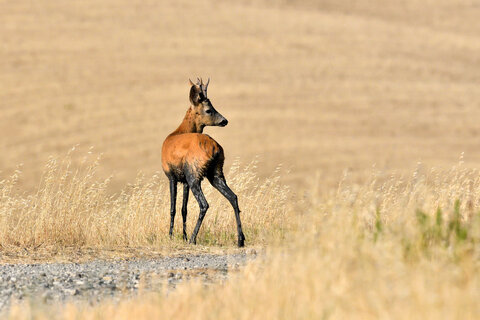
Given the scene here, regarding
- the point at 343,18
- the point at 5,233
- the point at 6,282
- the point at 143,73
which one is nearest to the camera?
the point at 6,282

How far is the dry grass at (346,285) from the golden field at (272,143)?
0.02m

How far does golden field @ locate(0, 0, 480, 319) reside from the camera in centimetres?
674

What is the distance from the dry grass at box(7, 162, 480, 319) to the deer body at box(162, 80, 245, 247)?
4.36m

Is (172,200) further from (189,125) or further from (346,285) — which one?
(346,285)

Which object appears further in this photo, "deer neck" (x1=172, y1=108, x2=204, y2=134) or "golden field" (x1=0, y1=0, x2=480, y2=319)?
"deer neck" (x1=172, y1=108, x2=204, y2=134)

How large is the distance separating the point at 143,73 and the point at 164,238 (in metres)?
27.7

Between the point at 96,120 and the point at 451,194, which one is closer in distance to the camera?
the point at 451,194

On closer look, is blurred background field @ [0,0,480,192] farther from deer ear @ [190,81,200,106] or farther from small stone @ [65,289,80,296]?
small stone @ [65,289,80,296]

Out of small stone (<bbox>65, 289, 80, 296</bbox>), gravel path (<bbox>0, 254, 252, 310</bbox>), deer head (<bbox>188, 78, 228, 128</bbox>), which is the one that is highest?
deer head (<bbox>188, 78, 228, 128</bbox>)

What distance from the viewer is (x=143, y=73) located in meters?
39.4

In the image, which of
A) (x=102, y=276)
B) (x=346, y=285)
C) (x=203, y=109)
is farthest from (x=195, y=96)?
(x=346, y=285)

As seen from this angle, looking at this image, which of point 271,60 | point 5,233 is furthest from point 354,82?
point 5,233

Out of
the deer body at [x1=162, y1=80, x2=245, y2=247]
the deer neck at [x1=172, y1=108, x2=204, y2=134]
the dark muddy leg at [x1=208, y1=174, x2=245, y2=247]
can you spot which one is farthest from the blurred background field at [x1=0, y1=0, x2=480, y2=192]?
the dark muddy leg at [x1=208, y1=174, x2=245, y2=247]

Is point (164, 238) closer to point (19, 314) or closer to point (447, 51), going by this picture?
point (19, 314)
